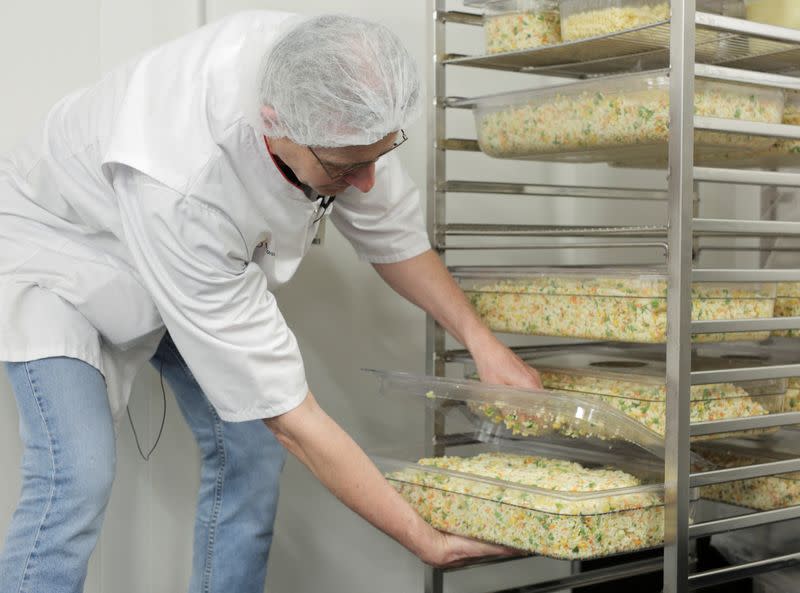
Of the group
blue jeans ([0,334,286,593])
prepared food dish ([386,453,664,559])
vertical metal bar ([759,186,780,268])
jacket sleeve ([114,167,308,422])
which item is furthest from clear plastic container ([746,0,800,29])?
blue jeans ([0,334,286,593])

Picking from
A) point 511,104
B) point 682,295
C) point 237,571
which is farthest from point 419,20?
point 237,571

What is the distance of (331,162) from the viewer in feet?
4.96

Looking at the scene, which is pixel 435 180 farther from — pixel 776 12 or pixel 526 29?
pixel 776 12

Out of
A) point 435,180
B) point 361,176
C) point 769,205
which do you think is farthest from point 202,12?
point 769,205

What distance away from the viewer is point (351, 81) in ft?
4.73

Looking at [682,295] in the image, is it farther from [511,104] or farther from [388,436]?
[388,436]

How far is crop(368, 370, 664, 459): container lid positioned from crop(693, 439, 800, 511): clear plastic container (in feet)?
1.00

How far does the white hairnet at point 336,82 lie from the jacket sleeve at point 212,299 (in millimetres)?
196

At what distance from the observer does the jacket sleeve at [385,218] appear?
6.16 feet

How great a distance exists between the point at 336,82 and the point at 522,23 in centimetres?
58

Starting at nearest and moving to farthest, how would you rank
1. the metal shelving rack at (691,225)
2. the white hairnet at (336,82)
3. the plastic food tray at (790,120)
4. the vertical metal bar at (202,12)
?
the white hairnet at (336,82) → the metal shelving rack at (691,225) → the plastic food tray at (790,120) → the vertical metal bar at (202,12)

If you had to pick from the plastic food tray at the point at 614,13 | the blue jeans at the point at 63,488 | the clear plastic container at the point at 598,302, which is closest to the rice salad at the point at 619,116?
the plastic food tray at the point at 614,13

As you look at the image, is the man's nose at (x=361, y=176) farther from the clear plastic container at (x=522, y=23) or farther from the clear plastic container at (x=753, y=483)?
the clear plastic container at (x=753, y=483)

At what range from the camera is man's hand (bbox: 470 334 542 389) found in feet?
6.10
